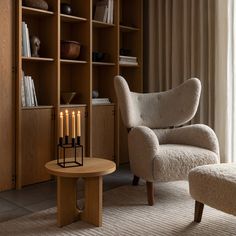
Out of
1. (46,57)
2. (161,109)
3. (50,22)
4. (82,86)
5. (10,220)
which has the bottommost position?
(10,220)

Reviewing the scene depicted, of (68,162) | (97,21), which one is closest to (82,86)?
(97,21)

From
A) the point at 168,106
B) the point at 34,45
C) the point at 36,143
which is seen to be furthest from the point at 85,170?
the point at 34,45

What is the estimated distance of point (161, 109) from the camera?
345cm

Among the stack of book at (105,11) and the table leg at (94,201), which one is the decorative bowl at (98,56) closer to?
the stack of book at (105,11)

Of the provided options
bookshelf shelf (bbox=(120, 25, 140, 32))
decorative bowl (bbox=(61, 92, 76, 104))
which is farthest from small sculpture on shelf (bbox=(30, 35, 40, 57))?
bookshelf shelf (bbox=(120, 25, 140, 32))

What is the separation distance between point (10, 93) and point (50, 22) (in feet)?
2.68

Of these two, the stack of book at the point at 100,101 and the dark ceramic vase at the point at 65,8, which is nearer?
the dark ceramic vase at the point at 65,8

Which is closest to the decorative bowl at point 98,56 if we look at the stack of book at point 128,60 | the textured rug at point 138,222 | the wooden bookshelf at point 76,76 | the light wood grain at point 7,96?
the wooden bookshelf at point 76,76

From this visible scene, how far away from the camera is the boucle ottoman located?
2025mm

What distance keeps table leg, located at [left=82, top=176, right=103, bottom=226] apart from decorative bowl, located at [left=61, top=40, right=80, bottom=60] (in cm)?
158

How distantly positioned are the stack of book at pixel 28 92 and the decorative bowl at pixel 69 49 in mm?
458

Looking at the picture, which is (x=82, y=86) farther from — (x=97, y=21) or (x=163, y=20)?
(x=163, y=20)

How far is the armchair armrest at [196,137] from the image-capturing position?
118 inches

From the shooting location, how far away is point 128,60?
4086mm
